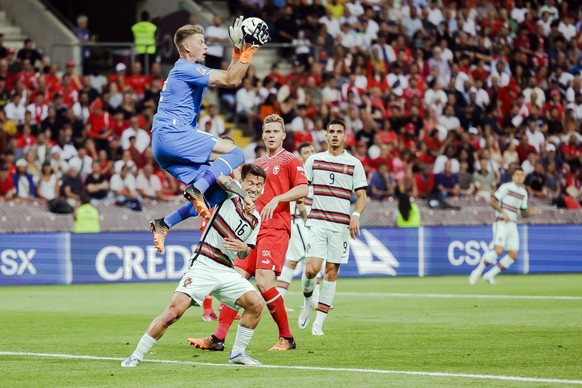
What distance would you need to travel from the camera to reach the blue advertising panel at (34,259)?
80.2 ft

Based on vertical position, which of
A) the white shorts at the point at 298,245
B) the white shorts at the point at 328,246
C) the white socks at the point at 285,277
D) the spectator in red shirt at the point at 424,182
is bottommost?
the spectator in red shirt at the point at 424,182

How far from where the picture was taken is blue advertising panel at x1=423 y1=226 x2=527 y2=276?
90.2 ft

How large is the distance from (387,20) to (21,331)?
849 inches

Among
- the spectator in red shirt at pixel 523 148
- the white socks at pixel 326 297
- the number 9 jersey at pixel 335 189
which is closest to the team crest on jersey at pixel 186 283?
the white socks at pixel 326 297

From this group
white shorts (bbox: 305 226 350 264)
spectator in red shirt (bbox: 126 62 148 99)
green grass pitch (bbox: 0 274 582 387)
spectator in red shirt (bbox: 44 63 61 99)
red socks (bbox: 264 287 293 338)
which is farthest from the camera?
spectator in red shirt (bbox: 126 62 148 99)

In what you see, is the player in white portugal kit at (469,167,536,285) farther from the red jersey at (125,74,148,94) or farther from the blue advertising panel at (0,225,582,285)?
the red jersey at (125,74,148,94)

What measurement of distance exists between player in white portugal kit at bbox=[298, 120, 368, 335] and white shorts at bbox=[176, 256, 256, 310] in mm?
3812

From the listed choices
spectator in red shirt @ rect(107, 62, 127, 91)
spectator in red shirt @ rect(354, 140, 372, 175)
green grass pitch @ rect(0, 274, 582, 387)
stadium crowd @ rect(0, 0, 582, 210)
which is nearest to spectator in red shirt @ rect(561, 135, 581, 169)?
stadium crowd @ rect(0, 0, 582, 210)

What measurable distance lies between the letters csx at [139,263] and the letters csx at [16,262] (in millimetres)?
1345

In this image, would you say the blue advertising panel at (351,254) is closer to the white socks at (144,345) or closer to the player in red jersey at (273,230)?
the player in red jersey at (273,230)

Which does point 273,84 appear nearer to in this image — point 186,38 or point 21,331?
point 21,331

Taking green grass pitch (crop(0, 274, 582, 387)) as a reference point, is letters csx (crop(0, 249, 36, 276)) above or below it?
below

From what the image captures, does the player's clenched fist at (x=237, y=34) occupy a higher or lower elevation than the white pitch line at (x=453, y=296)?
higher

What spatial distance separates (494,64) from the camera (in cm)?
3525
